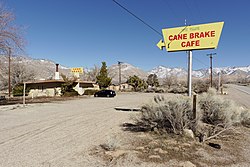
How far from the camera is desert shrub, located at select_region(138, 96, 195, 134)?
7.89 meters

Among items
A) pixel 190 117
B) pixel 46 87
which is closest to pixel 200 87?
pixel 46 87

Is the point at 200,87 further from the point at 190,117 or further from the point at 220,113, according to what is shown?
the point at 190,117

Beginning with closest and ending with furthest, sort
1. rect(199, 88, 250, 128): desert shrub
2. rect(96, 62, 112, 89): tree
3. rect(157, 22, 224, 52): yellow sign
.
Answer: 1. rect(199, 88, 250, 128): desert shrub
2. rect(157, 22, 224, 52): yellow sign
3. rect(96, 62, 112, 89): tree

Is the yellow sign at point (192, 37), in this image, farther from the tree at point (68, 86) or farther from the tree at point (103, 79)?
the tree at point (103, 79)

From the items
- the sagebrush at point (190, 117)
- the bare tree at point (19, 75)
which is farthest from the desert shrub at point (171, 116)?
the bare tree at point (19, 75)

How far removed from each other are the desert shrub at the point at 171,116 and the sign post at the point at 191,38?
228 inches

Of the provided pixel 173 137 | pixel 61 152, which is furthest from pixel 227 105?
pixel 61 152

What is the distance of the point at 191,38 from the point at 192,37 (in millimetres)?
87

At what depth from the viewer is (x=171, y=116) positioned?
7902mm

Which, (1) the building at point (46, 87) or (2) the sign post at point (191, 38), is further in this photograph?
(1) the building at point (46, 87)

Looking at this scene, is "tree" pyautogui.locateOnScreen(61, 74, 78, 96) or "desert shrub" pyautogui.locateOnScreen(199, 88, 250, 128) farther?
"tree" pyautogui.locateOnScreen(61, 74, 78, 96)

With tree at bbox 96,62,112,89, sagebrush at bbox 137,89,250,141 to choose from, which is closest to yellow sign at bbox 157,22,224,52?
sagebrush at bbox 137,89,250,141

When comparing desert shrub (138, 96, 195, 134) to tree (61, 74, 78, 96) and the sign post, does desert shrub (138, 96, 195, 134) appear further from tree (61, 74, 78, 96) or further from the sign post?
tree (61, 74, 78, 96)

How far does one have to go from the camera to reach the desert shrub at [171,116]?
789 cm
